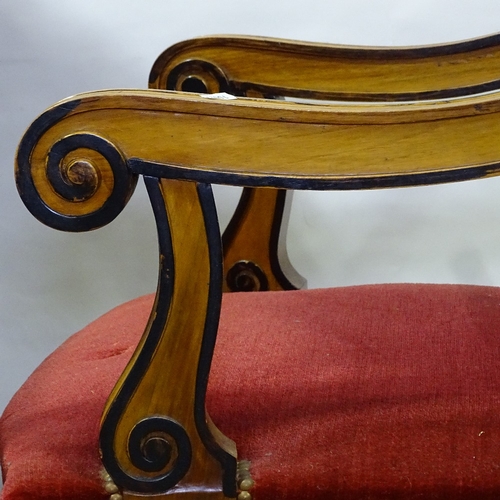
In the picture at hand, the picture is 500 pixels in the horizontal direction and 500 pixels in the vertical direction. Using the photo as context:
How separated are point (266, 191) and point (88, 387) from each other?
14.7 inches

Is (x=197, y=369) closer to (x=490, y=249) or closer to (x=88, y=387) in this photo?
(x=88, y=387)

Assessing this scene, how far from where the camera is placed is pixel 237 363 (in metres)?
0.65

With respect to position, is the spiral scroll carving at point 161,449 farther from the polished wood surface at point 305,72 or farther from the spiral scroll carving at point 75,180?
the polished wood surface at point 305,72

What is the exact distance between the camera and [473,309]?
746mm

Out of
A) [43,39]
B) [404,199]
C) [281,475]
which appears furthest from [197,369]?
[43,39]

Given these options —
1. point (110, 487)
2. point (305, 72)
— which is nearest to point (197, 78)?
point (305, 72)

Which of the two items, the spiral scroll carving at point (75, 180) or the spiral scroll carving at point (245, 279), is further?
the spiral scroll carving at point (245, 279)

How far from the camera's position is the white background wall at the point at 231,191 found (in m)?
1.22

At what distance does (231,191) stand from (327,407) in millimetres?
775

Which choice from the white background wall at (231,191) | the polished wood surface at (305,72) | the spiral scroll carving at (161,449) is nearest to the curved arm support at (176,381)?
the spiral scroll carving at (161,449)

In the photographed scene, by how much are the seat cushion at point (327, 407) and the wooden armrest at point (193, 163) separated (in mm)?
64

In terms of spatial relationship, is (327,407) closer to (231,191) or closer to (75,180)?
(75,180)

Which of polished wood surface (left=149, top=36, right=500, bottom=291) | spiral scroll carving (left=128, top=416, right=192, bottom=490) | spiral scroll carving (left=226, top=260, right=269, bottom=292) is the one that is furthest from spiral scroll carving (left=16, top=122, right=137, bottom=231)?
spiral scroll carving (left=226, top=260, right=269, bottom=292)

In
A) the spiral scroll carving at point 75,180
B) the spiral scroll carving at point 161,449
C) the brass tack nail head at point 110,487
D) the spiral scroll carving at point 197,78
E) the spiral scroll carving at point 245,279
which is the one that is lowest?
the brass tack nail head at point 110,487
